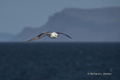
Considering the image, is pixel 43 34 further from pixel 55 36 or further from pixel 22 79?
pixel 22 79

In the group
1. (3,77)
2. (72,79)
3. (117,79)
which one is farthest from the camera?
(3,77)

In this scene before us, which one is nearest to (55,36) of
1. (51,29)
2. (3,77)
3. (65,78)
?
(51,29)

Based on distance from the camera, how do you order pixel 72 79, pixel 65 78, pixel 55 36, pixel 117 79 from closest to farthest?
pixel 55 36, pixel 117 79, pixel 72 79, pixel 65 78

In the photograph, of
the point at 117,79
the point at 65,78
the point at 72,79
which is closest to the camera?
the point at 117,79

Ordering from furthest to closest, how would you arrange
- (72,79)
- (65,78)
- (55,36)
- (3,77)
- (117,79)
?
(3,77) < (65,78) < (72,79) < (117,79) < (55,36)

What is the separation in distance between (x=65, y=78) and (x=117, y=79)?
12226mm

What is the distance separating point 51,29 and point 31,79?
173 feet

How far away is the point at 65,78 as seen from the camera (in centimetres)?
6316

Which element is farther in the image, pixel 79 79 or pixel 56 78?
pixel 56 78

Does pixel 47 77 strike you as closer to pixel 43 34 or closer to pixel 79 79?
pixel 79 79

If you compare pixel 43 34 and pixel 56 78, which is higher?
pixel 43 34

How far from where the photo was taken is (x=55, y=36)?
11.9 m

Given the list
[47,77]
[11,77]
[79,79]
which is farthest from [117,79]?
[11,77]

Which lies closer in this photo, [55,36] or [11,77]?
[55,36]
